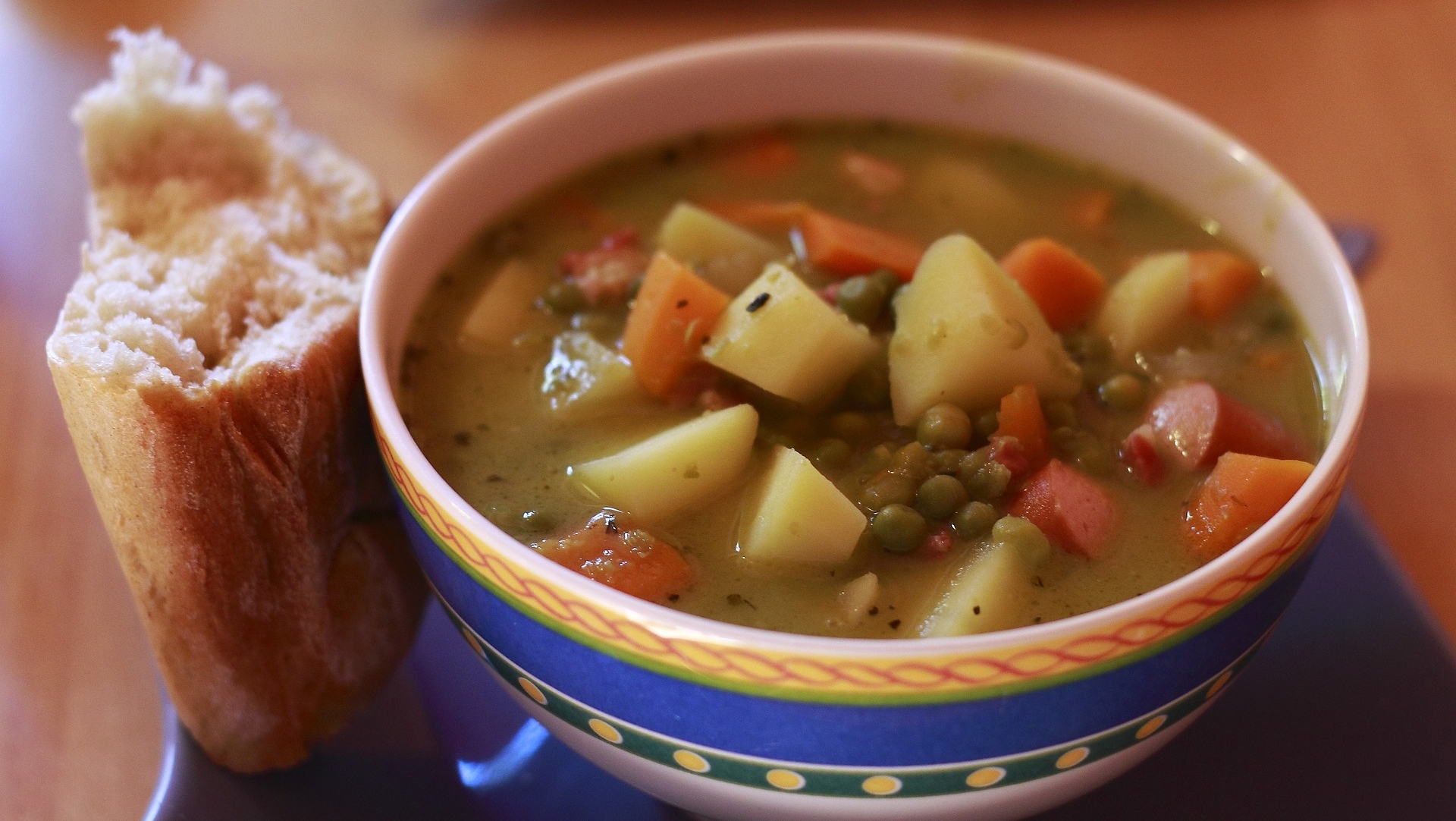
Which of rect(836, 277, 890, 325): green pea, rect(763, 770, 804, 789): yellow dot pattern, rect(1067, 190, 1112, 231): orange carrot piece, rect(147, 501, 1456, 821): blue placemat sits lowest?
rect(147, 501, 1456, 821): blue placemat

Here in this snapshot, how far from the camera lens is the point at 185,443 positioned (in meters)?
1.58

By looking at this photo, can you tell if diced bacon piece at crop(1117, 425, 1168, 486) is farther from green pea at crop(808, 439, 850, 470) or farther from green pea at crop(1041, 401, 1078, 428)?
green pea at crop(808, 439, 850, 470)

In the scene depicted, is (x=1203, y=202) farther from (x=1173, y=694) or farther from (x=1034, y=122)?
(x=1173, y=694)

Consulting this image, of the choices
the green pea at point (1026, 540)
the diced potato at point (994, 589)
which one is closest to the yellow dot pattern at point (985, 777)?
the diced potato at point (994, 589)

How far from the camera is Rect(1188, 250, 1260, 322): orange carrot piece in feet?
6.67

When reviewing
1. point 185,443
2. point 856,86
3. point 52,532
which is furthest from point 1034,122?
point 52,532

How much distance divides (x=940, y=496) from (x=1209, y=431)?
0.43 metres

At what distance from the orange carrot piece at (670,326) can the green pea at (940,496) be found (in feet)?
1.35

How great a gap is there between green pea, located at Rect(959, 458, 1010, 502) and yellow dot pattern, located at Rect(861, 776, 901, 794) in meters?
0.43

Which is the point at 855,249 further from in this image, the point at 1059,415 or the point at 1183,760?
the point at 1183,760

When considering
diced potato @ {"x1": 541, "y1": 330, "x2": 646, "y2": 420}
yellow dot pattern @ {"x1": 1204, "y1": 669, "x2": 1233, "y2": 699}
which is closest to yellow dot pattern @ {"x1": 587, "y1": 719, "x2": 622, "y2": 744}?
diced potato @ {"x1": 541, "y1": 330, "x2": 646, "y2": 420}

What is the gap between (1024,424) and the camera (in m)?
1.73

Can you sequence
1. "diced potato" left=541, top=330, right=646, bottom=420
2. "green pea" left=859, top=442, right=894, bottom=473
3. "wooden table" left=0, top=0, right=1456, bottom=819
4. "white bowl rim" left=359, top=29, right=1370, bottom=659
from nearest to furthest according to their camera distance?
"white bowl rim" left=359, top=29, right=1370, bottom=659, "green pea" left=859, top=442, right=894, bottom=473, "diced potato" left=541, top=330, right=646, bottom=420, "wooden table" left=0, top=0, right=1456, bottom=819

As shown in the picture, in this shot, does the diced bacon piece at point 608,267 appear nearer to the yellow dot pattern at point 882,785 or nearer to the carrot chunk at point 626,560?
the carrot chunk at point 626,560
